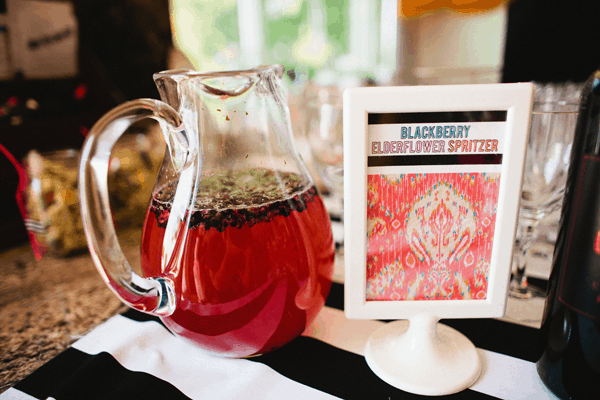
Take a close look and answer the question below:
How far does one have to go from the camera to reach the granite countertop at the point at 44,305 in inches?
20.1

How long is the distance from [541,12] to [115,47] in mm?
2054

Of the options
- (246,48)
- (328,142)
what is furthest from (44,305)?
(246,48)

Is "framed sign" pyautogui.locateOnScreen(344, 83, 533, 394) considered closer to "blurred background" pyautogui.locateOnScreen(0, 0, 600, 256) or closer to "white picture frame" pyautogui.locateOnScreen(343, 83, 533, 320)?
"white picture frame" pyautogui.locateOnScreen(343, 83, 533, 320)

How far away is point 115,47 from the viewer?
48.0 inches

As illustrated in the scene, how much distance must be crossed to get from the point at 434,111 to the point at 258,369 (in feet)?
1.16

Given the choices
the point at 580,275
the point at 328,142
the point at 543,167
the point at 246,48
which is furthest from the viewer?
the point at 246,48

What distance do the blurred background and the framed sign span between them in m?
0.53

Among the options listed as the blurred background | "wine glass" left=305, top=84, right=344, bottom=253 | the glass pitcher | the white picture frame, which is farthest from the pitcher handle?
the blurred background

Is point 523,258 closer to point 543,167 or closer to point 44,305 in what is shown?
point 543,167

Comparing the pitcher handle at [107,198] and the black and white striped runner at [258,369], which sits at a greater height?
the pitcher handle at [107,198]

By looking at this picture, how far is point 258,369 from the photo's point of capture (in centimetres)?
44

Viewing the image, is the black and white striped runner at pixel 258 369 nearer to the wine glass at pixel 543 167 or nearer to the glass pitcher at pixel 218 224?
the glass pitcher at pixel 218 224

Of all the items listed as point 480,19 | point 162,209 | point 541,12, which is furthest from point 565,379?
point 480,19

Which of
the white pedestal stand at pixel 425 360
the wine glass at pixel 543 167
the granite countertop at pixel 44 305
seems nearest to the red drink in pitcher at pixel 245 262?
the white pedestal stand at pixel 425 360
